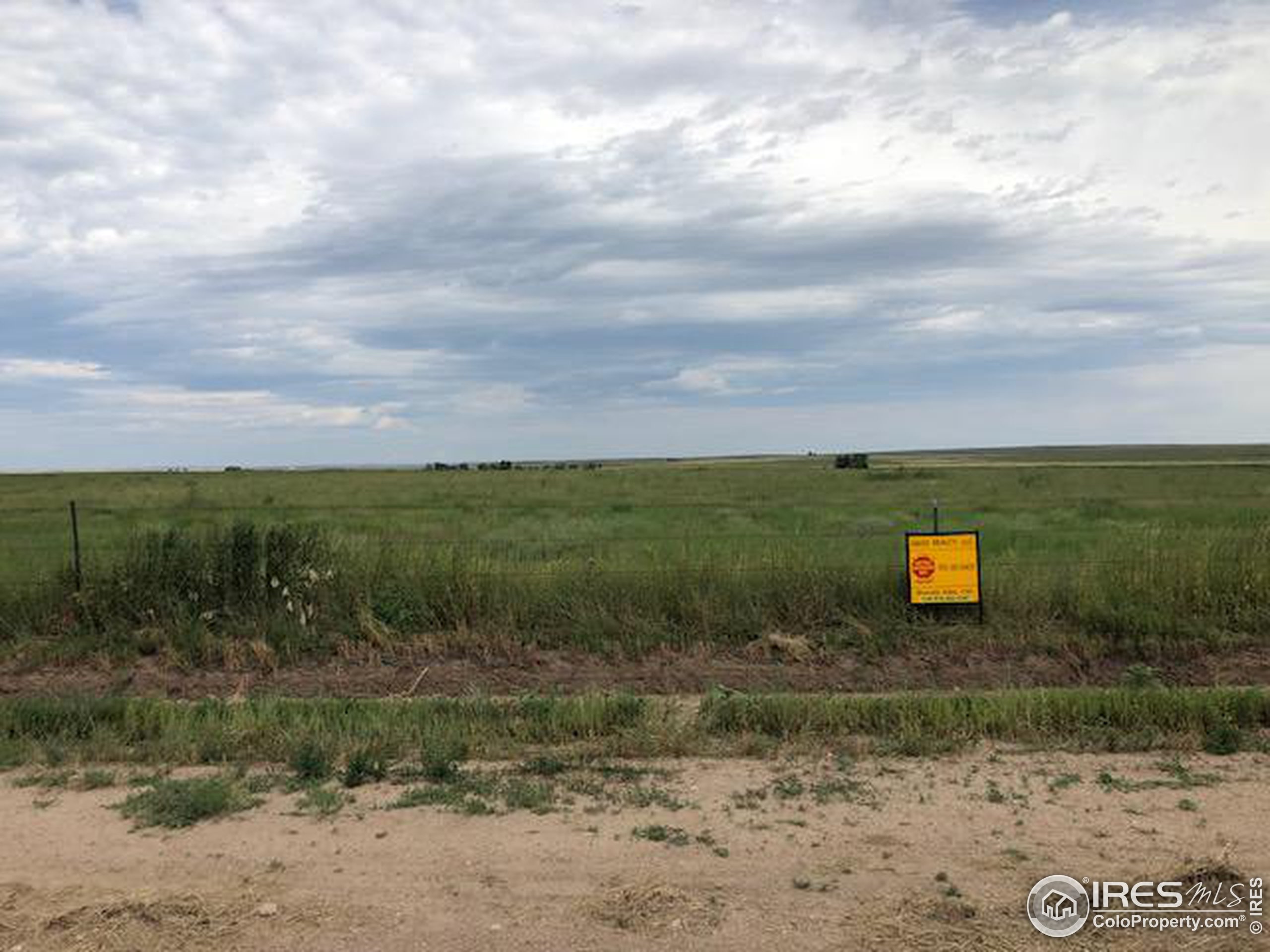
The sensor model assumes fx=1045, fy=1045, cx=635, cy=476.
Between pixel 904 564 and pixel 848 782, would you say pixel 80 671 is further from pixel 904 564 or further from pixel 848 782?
pixel 904 564

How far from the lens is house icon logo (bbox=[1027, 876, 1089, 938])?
426 cm

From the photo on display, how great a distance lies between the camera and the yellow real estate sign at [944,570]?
35.7 ft

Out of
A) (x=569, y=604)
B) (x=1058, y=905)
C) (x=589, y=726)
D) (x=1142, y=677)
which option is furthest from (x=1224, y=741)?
(x=569, y=604)

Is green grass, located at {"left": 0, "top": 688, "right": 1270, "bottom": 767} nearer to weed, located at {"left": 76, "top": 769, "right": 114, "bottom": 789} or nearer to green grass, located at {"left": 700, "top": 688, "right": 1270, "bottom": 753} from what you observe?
green grass, located at {"left": 700, "top": 688, "right": 1270, "bottom": 753}

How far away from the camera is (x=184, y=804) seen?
5832 millimetres

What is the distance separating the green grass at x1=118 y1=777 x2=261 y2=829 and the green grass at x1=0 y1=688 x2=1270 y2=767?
23.3 inches

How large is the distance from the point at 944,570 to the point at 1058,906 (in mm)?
6699

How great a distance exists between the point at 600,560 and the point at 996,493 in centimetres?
3767

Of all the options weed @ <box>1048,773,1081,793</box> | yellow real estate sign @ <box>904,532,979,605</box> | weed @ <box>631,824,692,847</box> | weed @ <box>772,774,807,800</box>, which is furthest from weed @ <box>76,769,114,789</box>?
yellow real estate sign @ <box>904,532,979,605</box>

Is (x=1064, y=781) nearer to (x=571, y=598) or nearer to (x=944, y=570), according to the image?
(x=944, y=570)

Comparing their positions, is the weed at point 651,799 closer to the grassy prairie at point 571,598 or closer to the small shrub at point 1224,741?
the small shrub at point 1224,741

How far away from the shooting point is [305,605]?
11.1 meters

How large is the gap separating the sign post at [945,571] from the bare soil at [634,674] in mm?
728

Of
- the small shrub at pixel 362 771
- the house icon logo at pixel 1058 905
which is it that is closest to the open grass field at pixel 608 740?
the small shrub at pixel 362 771
